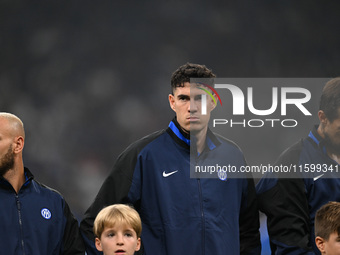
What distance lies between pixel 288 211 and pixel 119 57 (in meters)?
4.10

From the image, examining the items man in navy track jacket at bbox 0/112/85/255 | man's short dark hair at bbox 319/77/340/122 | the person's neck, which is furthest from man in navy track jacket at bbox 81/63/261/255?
man's short dark hair at bbox 319/77/340/122

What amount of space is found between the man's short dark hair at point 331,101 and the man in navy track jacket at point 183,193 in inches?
20.0

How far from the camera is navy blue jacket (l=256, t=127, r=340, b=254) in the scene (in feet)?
9.13

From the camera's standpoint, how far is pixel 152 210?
2854mm

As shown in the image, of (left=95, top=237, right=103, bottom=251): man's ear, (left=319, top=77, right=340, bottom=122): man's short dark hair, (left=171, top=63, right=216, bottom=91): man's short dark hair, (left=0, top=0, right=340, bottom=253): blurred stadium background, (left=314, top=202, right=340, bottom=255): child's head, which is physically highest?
(left=0, top=0, right=340, bottom=253): blurred stadium background

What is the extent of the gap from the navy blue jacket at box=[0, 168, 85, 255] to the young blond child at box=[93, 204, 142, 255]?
16cm

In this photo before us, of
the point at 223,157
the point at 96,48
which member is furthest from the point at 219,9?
the point at 223,157

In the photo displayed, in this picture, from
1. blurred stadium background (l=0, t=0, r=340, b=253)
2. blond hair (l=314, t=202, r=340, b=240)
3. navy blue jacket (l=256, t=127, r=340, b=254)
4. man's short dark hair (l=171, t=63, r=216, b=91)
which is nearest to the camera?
blond hair (l=314, t=202, r=340, b=240)

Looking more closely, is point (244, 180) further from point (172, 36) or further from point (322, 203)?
point (172, 36)

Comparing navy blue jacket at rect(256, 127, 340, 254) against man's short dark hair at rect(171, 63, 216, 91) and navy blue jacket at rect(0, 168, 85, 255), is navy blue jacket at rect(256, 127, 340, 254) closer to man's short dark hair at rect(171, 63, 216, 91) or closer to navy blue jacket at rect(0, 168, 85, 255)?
man's short dark hair at rect(171, 63, 216, 91)

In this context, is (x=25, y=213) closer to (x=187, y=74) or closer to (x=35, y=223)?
(x=35, y=223)

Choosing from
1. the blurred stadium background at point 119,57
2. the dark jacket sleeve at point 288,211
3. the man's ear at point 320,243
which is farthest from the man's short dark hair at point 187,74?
the blurred stadium background at point 119,57

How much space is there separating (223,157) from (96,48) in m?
3.84

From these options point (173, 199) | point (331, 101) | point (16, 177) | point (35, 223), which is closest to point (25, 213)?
point (35, 223)
